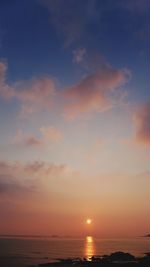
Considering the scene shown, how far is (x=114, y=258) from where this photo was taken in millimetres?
87562

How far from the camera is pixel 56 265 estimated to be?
249 feet

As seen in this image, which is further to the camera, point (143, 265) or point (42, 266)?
point (42, 266)

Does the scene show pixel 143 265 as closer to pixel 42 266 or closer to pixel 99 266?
pixel 99 266

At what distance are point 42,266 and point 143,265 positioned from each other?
24.0 metres

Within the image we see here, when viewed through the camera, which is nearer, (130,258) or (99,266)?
(99,266)

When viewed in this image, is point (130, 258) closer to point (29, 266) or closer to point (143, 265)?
point (143, 265)

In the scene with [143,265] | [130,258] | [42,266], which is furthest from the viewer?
[130,258]

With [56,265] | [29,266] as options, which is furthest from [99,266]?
[29,266]

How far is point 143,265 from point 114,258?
22.4 metres

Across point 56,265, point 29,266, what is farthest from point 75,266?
point 29,266

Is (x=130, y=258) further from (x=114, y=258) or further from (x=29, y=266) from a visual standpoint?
(x=29, y=266)

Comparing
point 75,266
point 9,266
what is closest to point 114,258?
point 75,266

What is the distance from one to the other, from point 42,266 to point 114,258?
24.2m

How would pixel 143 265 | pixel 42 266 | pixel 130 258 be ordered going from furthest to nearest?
pixel 130 258 → pixel 42 266 → pixel 143 265
